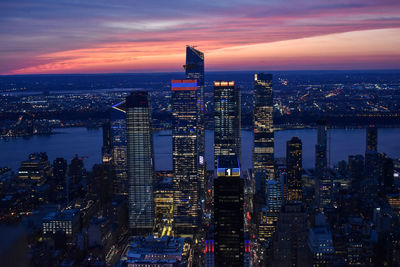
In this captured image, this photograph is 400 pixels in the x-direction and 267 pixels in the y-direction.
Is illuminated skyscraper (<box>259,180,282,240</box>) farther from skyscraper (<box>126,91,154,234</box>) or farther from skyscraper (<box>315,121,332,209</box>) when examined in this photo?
skyscraper (<box>126,91,154,234</box>)

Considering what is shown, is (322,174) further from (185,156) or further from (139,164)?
(139,164)

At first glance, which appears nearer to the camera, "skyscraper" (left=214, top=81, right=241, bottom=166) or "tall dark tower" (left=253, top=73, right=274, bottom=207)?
"tall dark tower" (left=253, top=73, right=274, bottom=207)

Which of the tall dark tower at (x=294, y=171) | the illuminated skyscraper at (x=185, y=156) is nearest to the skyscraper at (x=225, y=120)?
the illuminated skyscraper at (x=185, y=156)

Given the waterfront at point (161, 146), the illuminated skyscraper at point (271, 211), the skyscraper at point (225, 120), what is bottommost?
the illuminated skyscraper at point (271, 211)

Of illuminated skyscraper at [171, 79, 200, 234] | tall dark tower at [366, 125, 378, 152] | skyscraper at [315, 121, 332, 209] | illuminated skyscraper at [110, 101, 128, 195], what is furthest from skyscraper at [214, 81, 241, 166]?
tall dark tower at [366, 125, 378, 152]

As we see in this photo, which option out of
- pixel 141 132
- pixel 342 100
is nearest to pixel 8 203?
pixel 141 132

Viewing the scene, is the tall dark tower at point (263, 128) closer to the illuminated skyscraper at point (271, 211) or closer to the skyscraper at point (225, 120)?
the skyscraper at point (225, 120)
